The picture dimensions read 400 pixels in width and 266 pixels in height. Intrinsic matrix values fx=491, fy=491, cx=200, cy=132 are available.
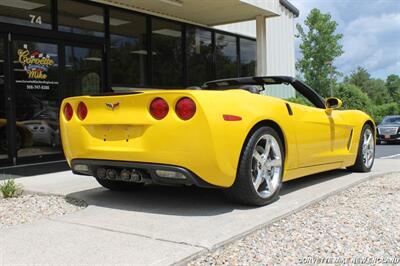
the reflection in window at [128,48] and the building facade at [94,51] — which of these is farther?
the reflection in window at [128,48]

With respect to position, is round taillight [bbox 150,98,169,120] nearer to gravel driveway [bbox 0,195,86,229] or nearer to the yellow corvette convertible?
the yellow corvette convertible

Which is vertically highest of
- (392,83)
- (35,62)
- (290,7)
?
(392,83)

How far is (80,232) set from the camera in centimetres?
374

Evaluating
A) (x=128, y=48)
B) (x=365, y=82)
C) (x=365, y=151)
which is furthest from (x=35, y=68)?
(x=365, y=82)

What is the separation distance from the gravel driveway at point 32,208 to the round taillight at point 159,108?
133cm

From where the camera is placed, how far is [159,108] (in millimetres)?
4195

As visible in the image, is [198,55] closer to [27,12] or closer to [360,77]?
[27,12]

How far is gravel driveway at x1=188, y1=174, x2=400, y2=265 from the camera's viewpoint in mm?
3250

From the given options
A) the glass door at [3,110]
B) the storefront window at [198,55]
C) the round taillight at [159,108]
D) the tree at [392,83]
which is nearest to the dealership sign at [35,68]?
the glass door at [3,110]

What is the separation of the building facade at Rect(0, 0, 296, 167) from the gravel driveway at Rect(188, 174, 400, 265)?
260 centimetres

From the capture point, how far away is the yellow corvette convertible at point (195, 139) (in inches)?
159

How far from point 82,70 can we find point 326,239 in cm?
667

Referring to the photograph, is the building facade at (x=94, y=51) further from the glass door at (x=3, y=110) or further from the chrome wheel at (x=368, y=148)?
the chrome wheel at (x=368, y=148)

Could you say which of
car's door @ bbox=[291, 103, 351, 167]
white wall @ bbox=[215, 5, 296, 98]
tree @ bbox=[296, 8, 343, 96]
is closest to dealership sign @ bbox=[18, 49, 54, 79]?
car's door @ bbox=[291, 103, 351, 167]
